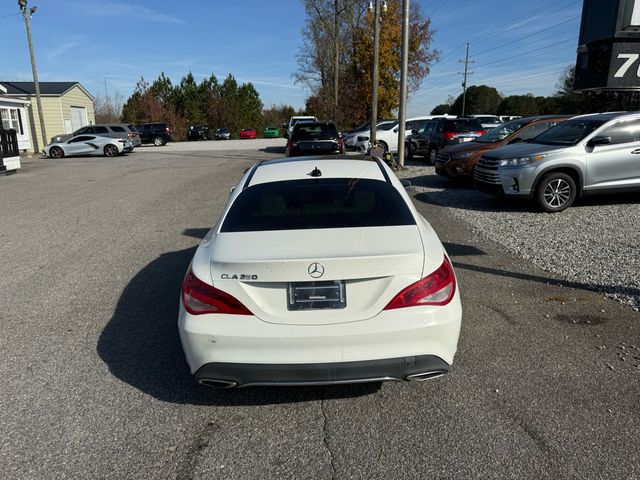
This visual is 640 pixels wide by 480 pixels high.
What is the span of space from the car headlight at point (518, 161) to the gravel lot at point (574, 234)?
3.02ft

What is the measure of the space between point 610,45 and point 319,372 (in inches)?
158

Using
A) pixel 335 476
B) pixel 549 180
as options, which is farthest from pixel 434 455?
pixel 549 180

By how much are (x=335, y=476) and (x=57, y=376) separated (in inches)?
90.4

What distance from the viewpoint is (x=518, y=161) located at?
9031 mm

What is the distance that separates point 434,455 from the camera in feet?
8.66

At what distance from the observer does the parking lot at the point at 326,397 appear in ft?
8.57

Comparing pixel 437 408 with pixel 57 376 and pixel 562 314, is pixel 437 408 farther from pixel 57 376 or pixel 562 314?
pixel 57 376

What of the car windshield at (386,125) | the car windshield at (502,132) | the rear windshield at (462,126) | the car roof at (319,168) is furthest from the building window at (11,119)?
the car roof at (319,168)

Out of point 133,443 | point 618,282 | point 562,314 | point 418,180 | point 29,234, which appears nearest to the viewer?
point 133,443

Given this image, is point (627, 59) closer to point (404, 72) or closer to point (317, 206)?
point (317, 206)

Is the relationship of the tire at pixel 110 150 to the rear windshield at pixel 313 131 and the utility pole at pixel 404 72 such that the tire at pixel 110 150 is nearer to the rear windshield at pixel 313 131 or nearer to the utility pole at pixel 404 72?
the rear windshield at pixel 313 131

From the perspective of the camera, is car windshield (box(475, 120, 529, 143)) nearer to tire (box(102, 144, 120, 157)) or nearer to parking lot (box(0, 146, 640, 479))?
parking lot (box(0, 146, 640, 479))

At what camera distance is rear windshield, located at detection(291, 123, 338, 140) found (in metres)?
15.3

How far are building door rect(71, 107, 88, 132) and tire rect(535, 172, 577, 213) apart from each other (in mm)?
37670
